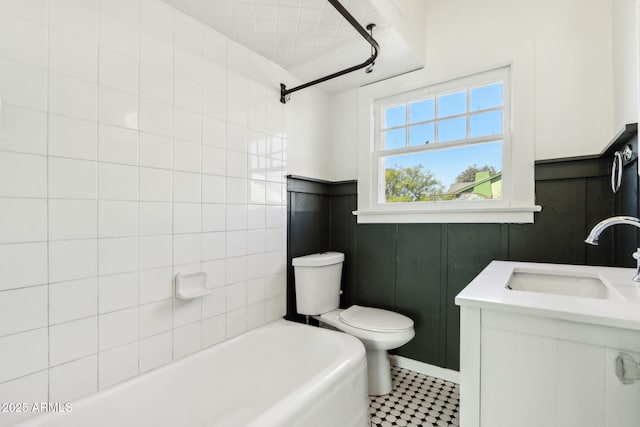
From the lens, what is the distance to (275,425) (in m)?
0.92

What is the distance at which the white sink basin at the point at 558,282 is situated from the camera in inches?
50.0

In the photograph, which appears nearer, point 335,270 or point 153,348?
point 153,348

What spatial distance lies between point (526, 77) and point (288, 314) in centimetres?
218

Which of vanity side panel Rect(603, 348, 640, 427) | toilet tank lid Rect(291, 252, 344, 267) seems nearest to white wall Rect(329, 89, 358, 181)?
toilet tank lid Rect(291, 252, 344, 267)

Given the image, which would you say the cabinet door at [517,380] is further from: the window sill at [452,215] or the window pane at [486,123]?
the window pane at [486,123]

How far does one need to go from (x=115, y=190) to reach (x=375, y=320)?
161cm

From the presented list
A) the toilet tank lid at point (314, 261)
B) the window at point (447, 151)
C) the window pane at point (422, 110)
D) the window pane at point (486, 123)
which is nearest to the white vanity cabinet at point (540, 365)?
the window at point (447, 151)

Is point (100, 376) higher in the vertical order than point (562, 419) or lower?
lower

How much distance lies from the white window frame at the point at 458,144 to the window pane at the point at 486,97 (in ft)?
0.18

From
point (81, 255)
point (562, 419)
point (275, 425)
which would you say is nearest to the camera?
point (562, 419)

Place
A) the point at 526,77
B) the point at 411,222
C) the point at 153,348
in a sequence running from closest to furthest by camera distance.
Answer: the point at 153,348 → the point at 526,77 → the point at 411,222

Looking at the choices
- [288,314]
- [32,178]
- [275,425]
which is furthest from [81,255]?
[288,314]

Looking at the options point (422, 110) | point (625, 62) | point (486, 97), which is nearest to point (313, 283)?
point (422, 110)

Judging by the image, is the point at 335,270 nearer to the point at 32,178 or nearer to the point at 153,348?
the point at 153,348
